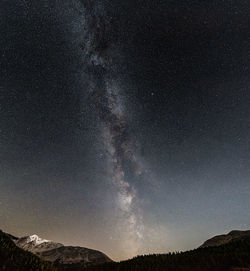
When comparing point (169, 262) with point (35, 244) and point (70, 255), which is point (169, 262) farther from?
point (35, 244)

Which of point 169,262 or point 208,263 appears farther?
point 169,262

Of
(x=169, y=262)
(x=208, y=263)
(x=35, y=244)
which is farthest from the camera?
(x=35, y=244)

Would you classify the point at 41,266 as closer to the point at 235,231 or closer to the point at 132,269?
the point at 132,269

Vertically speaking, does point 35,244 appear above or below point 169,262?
above

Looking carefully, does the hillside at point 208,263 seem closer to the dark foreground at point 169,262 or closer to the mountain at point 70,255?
the dark foreground at point 169,262

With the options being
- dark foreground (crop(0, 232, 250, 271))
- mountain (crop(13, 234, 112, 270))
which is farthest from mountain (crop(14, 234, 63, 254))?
dark foreground (crop(0, 232, 250, 271))

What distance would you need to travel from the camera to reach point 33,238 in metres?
171

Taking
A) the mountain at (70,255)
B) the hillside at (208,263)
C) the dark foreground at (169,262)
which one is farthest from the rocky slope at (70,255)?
the dark foreground at (169,262)

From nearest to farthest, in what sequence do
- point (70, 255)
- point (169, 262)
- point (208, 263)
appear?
point (208, 263) < point (169, 262) < point (70, 255)

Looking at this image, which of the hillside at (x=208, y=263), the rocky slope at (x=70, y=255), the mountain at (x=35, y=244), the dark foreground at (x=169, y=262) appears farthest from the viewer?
the mountain at (x=35, y=244)

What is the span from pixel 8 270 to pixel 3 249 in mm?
2337

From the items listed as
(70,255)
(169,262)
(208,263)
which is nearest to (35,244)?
(70,255)

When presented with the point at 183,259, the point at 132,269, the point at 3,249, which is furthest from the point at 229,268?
the point at 3,249

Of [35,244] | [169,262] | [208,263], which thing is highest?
[35,244]
